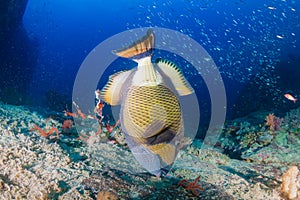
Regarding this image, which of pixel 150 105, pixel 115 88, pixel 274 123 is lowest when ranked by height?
pixel 274 123

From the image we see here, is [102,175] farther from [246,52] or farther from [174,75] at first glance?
[246,52]

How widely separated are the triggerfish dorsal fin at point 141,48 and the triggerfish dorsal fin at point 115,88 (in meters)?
0.13

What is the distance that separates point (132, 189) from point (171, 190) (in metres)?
0.52

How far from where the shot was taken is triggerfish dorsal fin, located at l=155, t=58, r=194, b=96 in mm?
1170

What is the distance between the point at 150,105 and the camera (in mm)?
996

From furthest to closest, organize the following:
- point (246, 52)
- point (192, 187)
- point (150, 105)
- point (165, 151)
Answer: point (246, 52) < point (192, 187) < point (165, 151) < point (150, 105)

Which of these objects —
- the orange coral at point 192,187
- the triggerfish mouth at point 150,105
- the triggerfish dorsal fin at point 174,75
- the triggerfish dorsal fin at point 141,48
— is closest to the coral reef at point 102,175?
the orange coral at point 192,187

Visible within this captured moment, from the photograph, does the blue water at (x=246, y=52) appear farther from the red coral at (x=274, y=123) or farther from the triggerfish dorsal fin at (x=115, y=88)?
the triggerfish dorsal fin at (x=115, y=88)

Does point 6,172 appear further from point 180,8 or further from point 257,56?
point 180,8

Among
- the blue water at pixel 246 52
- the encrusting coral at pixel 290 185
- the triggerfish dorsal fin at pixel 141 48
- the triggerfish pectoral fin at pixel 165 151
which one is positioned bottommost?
the encrusting coral at pixel 290 185

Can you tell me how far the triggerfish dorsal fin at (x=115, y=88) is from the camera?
1.20 m

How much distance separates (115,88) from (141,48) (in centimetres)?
28

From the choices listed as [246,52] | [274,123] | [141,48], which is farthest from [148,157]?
[246,52]

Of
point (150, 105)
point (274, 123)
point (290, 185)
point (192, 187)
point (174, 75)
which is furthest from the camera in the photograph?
point (274, 123)
